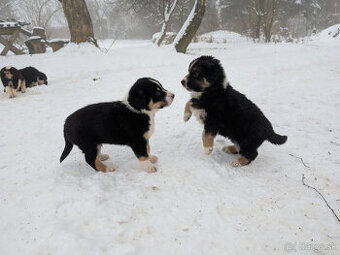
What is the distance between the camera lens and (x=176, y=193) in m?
3.03

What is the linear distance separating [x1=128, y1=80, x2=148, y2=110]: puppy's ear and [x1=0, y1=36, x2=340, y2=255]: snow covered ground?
970 millimetres

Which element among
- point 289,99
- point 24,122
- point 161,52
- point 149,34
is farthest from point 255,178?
point 149,34

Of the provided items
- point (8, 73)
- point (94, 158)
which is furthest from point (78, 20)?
point (94, 158)

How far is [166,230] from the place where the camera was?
250 cm

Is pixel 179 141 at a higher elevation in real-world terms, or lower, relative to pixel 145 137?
lower

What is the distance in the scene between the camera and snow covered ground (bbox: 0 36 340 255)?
92.8 inches

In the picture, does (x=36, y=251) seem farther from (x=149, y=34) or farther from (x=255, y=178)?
(x=149, y=34)

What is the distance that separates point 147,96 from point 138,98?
130 mm

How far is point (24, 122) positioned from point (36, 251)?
Result: 4171 mm

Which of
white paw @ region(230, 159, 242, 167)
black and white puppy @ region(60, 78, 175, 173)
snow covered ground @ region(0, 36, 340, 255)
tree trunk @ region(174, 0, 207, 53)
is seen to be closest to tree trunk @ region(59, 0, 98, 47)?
tree trunk @ region(174, 0, 207, 53)

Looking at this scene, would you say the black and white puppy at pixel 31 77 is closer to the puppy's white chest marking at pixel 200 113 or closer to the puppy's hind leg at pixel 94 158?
the puppy's hind leg at pixel 94 158

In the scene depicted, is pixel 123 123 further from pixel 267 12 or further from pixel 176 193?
pixel 267 12

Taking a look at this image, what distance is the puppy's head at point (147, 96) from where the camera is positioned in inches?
129

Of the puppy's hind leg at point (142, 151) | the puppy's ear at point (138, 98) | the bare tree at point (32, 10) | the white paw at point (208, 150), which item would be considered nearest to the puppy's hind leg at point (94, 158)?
the puppy's hind leg at point (142, 151)
